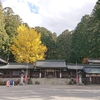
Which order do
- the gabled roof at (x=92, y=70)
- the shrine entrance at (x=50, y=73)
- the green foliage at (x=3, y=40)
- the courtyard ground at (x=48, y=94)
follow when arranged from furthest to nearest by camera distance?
the green foliage at (x=3, y=40)
the shrine entrance at (x=50, y=73)
the gabled roof at (x=92, y=70)
the courtyard ground at (x=48, y=94)

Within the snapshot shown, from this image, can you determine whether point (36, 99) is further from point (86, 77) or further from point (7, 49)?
point (7, 49)

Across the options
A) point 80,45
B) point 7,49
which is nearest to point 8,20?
point 7,49

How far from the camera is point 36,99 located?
12.7 metres

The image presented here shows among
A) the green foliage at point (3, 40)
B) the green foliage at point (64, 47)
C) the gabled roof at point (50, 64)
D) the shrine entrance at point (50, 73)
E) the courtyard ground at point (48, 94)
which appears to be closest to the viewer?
the courtyard ground at point (48, 94)

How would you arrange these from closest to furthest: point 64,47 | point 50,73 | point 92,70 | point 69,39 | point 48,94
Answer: point 48,94, point 92,70, point 50,73, point 64,47, point 69,39

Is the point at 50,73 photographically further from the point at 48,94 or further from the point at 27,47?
the point at 48,94

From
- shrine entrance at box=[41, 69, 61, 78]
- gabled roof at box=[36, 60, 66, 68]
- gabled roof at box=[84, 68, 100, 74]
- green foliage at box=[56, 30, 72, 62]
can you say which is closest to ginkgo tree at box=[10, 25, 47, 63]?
gabled roof at box=[36, 60, 66, 68]

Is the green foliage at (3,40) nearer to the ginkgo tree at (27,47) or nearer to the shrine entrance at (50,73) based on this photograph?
the ginkgo tree at (27,47)

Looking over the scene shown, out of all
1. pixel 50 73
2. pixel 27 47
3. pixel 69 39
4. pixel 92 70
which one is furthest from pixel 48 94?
pixel 69 39

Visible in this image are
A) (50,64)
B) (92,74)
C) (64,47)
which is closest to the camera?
(92,74)

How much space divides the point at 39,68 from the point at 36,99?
19.2m

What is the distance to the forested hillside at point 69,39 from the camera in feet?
119

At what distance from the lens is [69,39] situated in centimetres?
5116

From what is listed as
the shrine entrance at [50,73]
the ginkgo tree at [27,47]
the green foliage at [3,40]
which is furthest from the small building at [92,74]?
the green foliage at [3,40]
